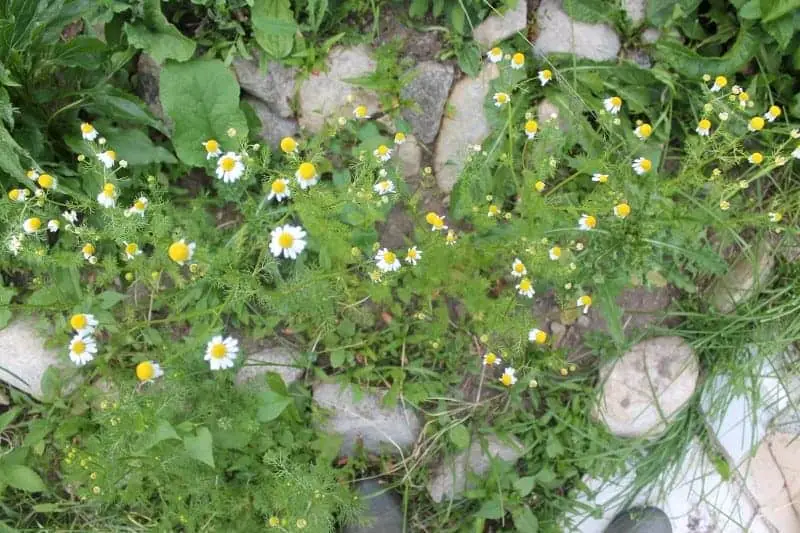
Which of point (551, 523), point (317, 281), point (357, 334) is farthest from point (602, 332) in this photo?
point (317, 281)

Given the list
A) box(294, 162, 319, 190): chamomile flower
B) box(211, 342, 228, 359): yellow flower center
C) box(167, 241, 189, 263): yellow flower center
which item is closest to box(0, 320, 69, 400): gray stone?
box(211, 342, 228, 359): yellow flower center

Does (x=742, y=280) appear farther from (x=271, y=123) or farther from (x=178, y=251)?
(x=178, y=251)

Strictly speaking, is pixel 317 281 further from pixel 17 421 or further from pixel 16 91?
pixel 17 421

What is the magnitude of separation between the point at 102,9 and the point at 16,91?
434mm

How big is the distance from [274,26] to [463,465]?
6.39 ft

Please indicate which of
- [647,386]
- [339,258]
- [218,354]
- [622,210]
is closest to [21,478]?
[218,354]

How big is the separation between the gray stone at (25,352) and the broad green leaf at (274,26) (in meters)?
1.49

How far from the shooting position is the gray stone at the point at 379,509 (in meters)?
2.68

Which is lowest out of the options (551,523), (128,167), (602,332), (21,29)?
(551,523)

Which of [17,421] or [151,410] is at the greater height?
[151,410]

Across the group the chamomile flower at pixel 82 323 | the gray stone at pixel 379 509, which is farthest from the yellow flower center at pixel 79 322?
the gray stone at pixel 379 509

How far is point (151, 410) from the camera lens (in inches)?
81.0

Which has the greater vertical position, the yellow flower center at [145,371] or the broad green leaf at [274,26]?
the broad green leaf at [274,26]

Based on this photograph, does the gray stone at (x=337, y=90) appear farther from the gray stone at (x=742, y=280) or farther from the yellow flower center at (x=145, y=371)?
the gray stone at (x=742, y=280)
